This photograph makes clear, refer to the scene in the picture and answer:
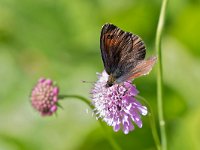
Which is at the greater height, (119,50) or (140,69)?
(119,50)

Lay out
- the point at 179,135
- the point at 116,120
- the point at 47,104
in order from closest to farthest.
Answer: the point at 116,120 → the point at 47,104 → the point at 179,135

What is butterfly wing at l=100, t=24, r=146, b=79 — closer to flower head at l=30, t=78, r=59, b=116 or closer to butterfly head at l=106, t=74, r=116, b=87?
butterfly head at l=106, t=74, r=116, b=87

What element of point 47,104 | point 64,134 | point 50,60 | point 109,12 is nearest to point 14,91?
point 50,60

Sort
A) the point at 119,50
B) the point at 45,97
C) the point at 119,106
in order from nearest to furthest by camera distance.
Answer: the point at 119,50 < the point at 119,106 < the point at 45,97

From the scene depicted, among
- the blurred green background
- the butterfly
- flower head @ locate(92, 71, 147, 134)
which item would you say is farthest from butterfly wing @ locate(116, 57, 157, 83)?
the blurred green background

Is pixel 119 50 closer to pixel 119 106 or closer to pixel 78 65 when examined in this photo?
pixel 119 106

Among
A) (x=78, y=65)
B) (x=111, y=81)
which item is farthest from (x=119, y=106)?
(x=78, y=65)

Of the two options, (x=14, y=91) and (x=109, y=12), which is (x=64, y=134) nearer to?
(x=14, y=91)
